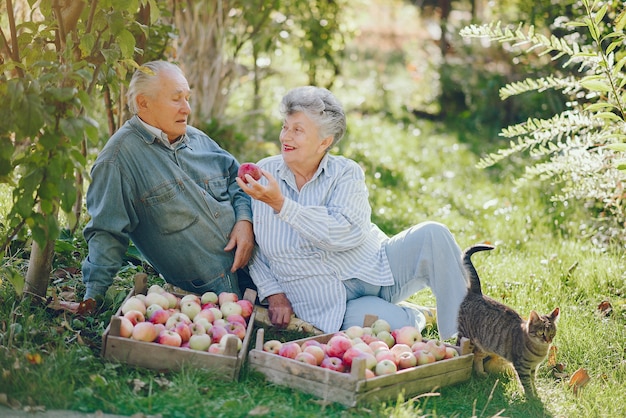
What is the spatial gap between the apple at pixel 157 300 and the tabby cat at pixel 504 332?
1.39m

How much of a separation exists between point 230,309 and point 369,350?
2.38 ft

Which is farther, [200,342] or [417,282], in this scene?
[417,282]

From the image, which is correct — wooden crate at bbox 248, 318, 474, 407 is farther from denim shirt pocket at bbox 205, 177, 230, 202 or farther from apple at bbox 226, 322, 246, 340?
denim shirt pocket at bbox 205, 177, 230, 202

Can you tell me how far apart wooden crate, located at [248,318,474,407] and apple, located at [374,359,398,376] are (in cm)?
4

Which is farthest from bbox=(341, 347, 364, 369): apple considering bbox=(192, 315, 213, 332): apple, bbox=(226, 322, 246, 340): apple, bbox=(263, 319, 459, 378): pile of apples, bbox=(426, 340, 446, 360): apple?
bbox=(192, 315, 213, 332): apple

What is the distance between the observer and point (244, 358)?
11.2 ft

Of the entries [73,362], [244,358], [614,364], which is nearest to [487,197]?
[614,364]

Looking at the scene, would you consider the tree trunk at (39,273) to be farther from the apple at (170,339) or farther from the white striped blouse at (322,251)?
the white striped blouse at (322,251)

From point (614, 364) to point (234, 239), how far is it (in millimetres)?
2003

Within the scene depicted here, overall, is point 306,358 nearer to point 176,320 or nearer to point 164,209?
point 176,320

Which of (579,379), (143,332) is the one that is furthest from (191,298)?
(579,379)

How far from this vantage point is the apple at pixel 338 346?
3461mm

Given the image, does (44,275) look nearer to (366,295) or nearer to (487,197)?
(366,295)

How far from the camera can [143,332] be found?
131 inches
